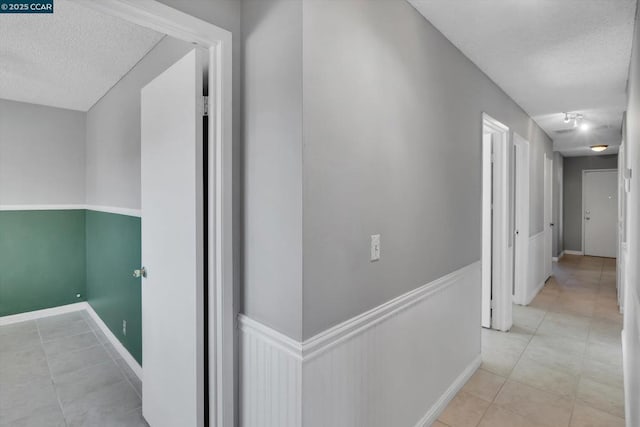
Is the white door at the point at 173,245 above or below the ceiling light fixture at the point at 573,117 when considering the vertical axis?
below

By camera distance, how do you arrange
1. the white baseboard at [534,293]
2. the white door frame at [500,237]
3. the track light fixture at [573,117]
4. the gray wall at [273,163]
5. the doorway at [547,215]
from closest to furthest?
the gray wall at [273,163], the white door frame at [500,237], the track light fixture at [573,117], the white baseboard at [534,293], the doorway at [547,215]

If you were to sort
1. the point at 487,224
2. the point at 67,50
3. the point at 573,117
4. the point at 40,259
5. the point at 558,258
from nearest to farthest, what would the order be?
the point at 67,50 < the point at 487,224 < the point at 40,259 < the point at 573,117 < the point at 558,258

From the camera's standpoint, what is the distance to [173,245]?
172 cm

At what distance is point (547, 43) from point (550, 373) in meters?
2.54

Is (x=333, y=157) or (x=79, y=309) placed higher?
(x=333, y=157)

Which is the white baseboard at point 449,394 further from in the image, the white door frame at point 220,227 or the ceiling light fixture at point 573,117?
the ceiling light fixture at point 573,117

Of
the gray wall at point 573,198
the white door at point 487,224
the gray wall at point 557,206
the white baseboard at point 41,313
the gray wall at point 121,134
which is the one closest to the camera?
the gray wall at point 121,134

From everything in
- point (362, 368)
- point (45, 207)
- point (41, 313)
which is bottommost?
point (41, 313)

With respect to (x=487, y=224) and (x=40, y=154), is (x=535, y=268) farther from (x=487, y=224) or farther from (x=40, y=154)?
(x=40, y=154)

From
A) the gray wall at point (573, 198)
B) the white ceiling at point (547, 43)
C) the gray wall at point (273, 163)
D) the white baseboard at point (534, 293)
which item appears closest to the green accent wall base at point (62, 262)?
the gray wall at point (273, 163)

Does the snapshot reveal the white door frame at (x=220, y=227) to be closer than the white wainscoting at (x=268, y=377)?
No

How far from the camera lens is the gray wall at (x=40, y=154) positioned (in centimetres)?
373

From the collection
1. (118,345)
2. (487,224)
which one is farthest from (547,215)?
(118,345)

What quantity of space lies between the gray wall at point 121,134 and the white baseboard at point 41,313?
1.33 metres
